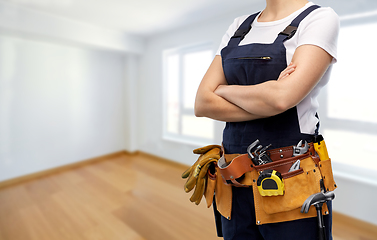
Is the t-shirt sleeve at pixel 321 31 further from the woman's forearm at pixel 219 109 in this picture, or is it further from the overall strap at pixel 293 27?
the woman's forearm at pixel 219 109

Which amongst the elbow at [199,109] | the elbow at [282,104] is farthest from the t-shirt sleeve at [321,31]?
the elbow at [199,109]

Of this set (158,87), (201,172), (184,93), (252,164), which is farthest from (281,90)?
(158,87)

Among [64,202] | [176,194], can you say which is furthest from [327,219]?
[64,202]

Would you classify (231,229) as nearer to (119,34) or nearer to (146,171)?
(146,171)

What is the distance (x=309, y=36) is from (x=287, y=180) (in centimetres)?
45

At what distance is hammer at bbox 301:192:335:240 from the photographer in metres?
0.64

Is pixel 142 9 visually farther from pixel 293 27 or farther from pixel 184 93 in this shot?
pixel 293 27

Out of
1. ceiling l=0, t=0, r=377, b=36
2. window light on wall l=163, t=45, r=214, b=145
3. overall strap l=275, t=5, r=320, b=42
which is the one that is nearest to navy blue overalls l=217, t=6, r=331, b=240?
overall strap l=275, t=5, r=320, b=42

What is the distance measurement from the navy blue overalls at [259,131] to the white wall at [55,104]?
11.6 feet

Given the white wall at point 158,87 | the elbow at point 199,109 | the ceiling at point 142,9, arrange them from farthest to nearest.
Answer: the white wall at point 158,87, the ceiling at point 142,9, the elbow at point 199,109

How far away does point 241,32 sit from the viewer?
85 cm

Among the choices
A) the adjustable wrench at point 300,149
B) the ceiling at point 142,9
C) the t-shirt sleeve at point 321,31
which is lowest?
the adjustable wrench at point 300,149

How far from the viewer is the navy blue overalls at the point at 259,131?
2.28 ft

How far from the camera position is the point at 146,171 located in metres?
3.63
